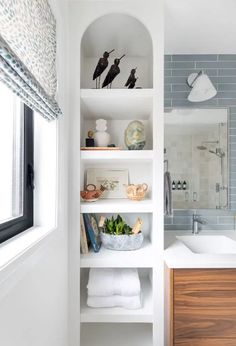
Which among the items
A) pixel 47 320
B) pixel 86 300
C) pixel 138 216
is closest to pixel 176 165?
pixel 138 216

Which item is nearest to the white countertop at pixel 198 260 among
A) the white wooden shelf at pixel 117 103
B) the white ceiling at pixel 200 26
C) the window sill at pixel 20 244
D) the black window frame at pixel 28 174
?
the window sill at pixel 20 244

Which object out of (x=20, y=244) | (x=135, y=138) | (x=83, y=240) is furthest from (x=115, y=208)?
(x=20, y=244)

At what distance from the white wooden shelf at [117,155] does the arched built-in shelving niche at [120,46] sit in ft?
1.89

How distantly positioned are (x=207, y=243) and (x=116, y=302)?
2.63ft

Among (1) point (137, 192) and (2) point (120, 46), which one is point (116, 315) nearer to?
(1) point (137, 192)

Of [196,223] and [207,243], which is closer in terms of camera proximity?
[207,243]

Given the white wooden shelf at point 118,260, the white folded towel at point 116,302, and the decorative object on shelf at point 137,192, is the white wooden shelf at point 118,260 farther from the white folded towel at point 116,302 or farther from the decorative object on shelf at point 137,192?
the decorative object on shelf at point 137,192

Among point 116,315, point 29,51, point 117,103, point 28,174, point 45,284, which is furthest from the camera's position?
point 117,103

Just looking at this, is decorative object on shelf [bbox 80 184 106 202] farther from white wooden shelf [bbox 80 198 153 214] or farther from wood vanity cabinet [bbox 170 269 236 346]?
wood vanity cabinet [bbox 170 269 236 346]

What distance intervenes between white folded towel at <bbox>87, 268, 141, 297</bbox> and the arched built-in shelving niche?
134cm

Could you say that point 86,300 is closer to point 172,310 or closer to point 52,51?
point 172,310

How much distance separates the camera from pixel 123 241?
161 centimetres

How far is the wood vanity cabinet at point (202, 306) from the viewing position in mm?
1406

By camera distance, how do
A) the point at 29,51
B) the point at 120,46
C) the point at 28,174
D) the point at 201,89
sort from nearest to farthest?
the point at 29,51 → the point at 28,174 → the point at 120,46 → the point at 201,89
